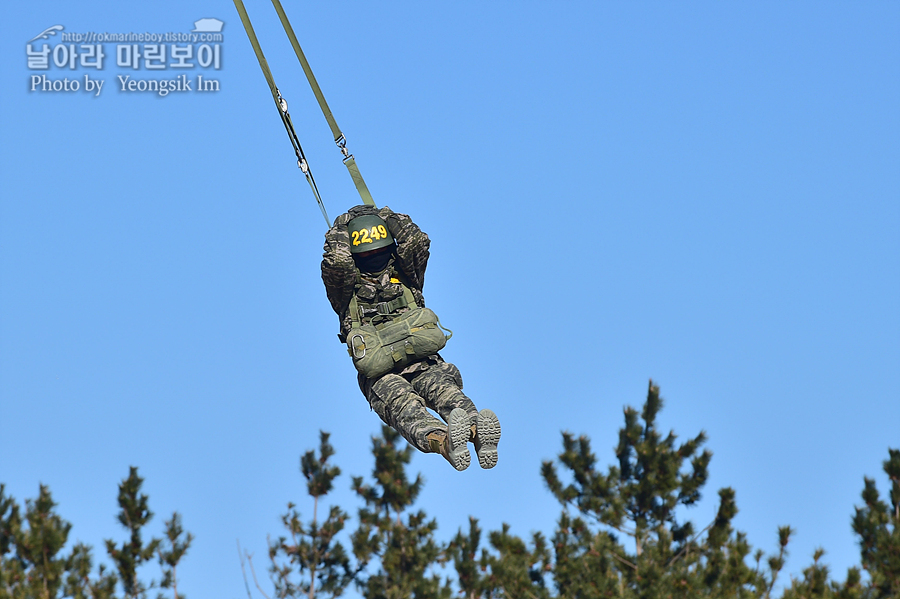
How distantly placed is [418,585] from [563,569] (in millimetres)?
4007

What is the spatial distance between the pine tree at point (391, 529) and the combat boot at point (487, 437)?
1986 cm

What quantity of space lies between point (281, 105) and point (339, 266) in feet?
6.21

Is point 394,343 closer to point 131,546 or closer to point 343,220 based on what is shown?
point 343,220

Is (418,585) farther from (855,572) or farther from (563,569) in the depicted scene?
(855,572)

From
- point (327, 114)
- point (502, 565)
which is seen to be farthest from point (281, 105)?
point (502, 565)

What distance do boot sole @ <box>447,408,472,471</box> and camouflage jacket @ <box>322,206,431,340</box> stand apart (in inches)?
78.2

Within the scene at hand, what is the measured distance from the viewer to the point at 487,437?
46.5 feet

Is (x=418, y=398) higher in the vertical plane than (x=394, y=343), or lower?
lower

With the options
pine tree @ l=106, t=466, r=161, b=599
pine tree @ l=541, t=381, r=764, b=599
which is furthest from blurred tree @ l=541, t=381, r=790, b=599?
pine tree @ l=106, t=466, r=161, b=599

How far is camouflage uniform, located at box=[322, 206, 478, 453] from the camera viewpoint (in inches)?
594

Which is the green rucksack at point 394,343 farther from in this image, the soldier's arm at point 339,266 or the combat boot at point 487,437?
the combat boot at point 487,437

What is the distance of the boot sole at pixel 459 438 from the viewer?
13.8 meters

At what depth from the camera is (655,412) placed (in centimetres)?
3219

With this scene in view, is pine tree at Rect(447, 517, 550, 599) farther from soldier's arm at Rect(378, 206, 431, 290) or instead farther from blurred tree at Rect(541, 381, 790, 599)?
soldier's arm at Rect(378, 206, 431, 290)
